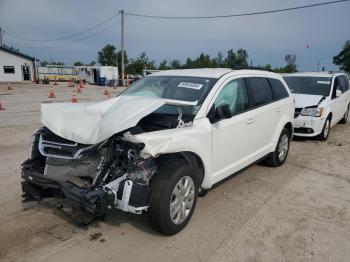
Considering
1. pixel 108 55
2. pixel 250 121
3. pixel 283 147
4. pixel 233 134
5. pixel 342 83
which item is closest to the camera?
pixel 233 134

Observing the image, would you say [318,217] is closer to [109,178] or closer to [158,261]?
[158,261]

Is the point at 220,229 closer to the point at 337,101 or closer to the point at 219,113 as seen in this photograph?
the point at 219,113

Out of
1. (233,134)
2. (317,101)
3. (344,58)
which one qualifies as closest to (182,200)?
(233,134)

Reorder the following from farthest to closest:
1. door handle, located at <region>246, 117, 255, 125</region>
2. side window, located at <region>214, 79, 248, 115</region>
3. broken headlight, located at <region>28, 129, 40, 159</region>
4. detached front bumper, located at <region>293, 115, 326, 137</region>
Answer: detached front bumper, located at <region>293, 115, 326, 137</region>
door handle, located at <region>246, 117, 255, 125</region>
side window, located at <region>214, 79, 248, 115</region>
broken headlight, located at <region>28, 129, 40, 159</region>

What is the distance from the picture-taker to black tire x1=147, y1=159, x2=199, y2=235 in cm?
324

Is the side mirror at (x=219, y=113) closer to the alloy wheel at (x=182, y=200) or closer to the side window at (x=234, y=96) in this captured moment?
the side window at (x=234, y=96)

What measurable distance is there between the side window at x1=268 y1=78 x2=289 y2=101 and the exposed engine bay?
8.28ft

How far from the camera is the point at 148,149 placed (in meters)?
3.13

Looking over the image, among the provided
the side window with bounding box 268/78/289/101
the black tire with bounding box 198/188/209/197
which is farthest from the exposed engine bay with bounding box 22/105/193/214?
the side window with bounding box 268/78/289/101

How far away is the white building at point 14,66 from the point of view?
41438 millimetres

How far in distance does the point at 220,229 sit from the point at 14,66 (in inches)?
1797

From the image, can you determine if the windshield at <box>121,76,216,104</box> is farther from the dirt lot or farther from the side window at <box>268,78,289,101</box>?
the side window at <box>268,78,289,101</box>

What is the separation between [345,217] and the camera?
4066 mm

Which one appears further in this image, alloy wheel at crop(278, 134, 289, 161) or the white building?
the white building
